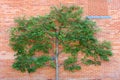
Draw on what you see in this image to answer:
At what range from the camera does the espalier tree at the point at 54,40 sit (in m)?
7.97

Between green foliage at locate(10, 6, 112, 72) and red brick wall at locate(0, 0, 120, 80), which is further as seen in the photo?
red brick wall at locate(0, 0, 120, 80)

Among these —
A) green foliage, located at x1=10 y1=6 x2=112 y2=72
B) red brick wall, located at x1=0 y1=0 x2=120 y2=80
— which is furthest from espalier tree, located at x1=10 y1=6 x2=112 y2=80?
red brick wall, located at x1=0 y1=0 x2=120 y2=80

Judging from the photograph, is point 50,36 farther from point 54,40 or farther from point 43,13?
point 43,13

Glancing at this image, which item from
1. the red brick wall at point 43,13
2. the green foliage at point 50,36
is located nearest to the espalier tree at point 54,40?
the green foliage at point 50,36

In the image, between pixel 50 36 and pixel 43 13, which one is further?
pixel 43 13

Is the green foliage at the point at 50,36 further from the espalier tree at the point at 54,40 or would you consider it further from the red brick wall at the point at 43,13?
the red brick wall at the point at 43,13

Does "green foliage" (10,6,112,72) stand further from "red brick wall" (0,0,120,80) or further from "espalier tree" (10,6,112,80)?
"red brick wall" (0,0,120,80)

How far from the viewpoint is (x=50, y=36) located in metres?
8.03

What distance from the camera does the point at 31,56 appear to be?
8078mm

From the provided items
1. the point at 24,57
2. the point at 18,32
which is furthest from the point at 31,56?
the point at 18,32

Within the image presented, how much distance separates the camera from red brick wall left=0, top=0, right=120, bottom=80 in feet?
27.0

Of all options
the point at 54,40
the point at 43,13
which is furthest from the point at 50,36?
the point at 43,13

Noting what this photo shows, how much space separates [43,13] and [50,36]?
73cm

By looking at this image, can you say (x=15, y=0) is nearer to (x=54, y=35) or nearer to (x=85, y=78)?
(x=54, y=35)
